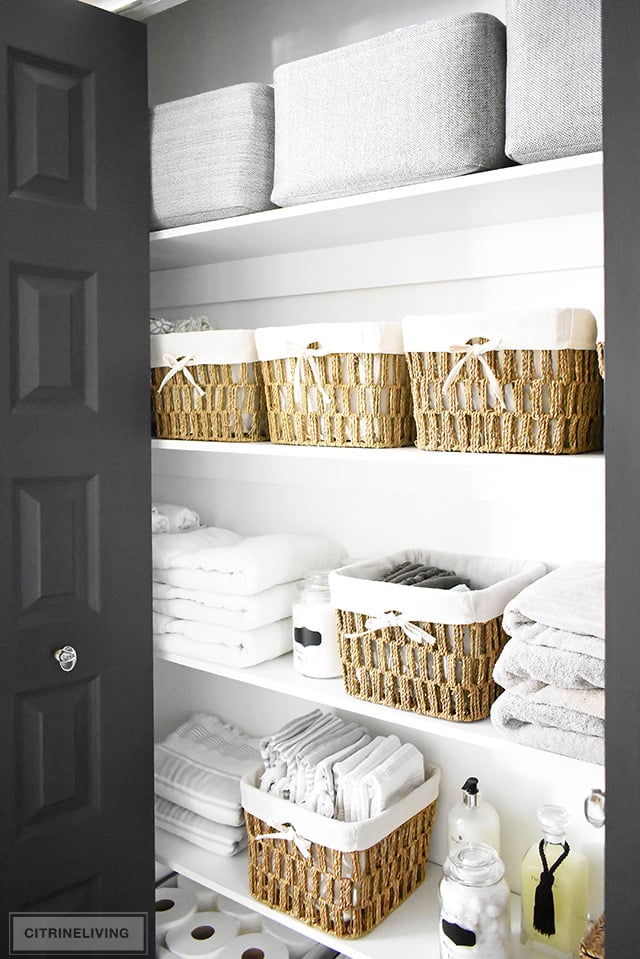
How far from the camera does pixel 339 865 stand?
4.94 ft

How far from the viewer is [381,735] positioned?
1831 millimetres

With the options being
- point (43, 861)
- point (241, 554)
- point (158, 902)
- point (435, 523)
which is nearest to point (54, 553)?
point (241, 554)

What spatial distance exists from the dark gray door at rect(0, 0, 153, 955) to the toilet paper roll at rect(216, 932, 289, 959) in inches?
8.2

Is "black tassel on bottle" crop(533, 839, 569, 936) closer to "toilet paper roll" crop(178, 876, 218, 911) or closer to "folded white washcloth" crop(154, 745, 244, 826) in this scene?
"folded white washcloth" crop(154, 745, 244, 826)

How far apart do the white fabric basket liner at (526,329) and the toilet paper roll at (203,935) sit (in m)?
1.31

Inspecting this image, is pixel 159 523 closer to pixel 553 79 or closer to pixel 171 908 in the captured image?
pixel 171 908

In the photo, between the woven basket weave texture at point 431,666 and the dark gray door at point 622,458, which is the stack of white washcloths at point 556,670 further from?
the dark gray door at point 622,458

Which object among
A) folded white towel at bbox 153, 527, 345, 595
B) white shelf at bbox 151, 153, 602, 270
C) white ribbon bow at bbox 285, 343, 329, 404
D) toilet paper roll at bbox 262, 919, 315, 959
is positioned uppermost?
white shelf at bbox 151, 153, 602, 270

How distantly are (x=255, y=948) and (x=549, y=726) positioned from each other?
3.02 ft

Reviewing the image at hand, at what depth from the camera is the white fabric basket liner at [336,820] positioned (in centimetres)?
147

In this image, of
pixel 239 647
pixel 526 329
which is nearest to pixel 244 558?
pixel 239 647

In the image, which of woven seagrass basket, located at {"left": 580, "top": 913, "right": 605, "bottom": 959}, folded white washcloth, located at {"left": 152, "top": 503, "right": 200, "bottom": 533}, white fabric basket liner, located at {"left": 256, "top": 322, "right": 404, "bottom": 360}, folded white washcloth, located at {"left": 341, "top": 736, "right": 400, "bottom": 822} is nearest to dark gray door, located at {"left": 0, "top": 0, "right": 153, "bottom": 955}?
folded white washcloth, located at {"left": 152, "top": 503, "right": 200, "bottom": 533}

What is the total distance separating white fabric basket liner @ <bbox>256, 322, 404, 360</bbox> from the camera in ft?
4.58

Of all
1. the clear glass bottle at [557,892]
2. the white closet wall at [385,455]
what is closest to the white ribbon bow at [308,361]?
the white closet wall at [385,455]
